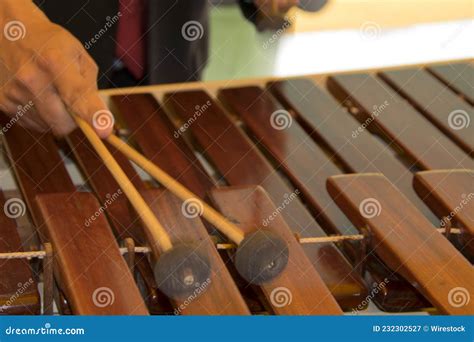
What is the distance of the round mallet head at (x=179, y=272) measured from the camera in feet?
5.06

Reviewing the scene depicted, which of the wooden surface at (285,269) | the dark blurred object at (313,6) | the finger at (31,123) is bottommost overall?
the wooden surface at (285,269)

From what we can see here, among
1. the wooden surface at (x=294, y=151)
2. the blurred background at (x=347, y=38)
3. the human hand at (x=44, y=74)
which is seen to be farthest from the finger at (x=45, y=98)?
the blurred background at (x=347, y=38)

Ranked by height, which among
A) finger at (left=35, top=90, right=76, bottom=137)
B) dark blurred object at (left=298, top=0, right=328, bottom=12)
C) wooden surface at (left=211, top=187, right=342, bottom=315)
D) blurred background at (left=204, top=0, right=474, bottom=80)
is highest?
blurred background at (left=204, top=0, right=474, bottom=80)

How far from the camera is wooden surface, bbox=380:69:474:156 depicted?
2.15 m

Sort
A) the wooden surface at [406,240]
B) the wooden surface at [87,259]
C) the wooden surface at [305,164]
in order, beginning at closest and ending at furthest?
the wooden surface at [87,259] → the wooden surface at [406,240] → the wooden surface at [305,164]

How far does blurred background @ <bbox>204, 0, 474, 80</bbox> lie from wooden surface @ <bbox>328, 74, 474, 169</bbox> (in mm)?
1322

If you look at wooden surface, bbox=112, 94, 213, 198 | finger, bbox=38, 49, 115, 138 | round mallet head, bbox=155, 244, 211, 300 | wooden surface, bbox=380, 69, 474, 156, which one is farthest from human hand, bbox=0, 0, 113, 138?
wooden surface, bbox=380, 69, 474, 156

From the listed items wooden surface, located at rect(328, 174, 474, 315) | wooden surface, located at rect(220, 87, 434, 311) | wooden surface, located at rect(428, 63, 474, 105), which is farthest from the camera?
wooden surface, located at rect(428, 63, 474, 105)

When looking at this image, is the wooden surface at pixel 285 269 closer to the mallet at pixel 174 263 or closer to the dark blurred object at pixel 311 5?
the mallet at pixel 174 263

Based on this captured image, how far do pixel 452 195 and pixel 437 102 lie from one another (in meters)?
0.48

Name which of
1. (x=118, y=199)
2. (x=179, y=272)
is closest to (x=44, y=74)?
(x=118, y=199)

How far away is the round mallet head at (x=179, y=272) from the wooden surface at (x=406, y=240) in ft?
1.12

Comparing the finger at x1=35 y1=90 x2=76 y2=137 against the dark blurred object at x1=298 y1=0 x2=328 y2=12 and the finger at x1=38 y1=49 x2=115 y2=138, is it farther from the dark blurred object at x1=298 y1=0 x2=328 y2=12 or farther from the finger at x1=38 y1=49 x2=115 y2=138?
the dark blurred object at x1=298 y1=0 x2=328 y2=12

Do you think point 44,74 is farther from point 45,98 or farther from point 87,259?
point 87,259
